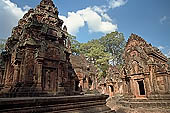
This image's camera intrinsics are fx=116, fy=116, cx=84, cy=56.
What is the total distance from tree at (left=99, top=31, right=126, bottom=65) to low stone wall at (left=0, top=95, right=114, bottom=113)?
3487cm

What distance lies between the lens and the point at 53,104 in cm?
296

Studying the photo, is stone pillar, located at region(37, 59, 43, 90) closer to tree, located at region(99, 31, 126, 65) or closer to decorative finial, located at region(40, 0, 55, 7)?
decorative finial, located at region(40, 0, 55, 7)

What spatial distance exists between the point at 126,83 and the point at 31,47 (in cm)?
1164

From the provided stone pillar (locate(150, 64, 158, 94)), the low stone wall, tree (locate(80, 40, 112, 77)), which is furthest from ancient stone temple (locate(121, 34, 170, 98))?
tree (locate(80, 40, 112, 77))

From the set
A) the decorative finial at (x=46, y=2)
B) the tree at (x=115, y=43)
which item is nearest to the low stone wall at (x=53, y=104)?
the decorative finial at (x=46, y=2)

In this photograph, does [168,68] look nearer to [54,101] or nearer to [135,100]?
[135,100]

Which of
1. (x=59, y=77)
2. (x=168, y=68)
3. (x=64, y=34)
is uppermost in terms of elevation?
(x=64, y=34)

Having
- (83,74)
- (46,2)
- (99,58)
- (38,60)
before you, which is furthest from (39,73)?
(99,58)

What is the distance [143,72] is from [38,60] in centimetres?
1067

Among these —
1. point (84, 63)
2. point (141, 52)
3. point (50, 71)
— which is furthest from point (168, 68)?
point (84, 63)

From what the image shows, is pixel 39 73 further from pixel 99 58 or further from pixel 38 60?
pixel 99 58

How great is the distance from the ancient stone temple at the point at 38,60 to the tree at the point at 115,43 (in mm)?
28977

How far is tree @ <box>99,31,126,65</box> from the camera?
3794 centimetres

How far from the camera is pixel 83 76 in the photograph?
22875 mm
